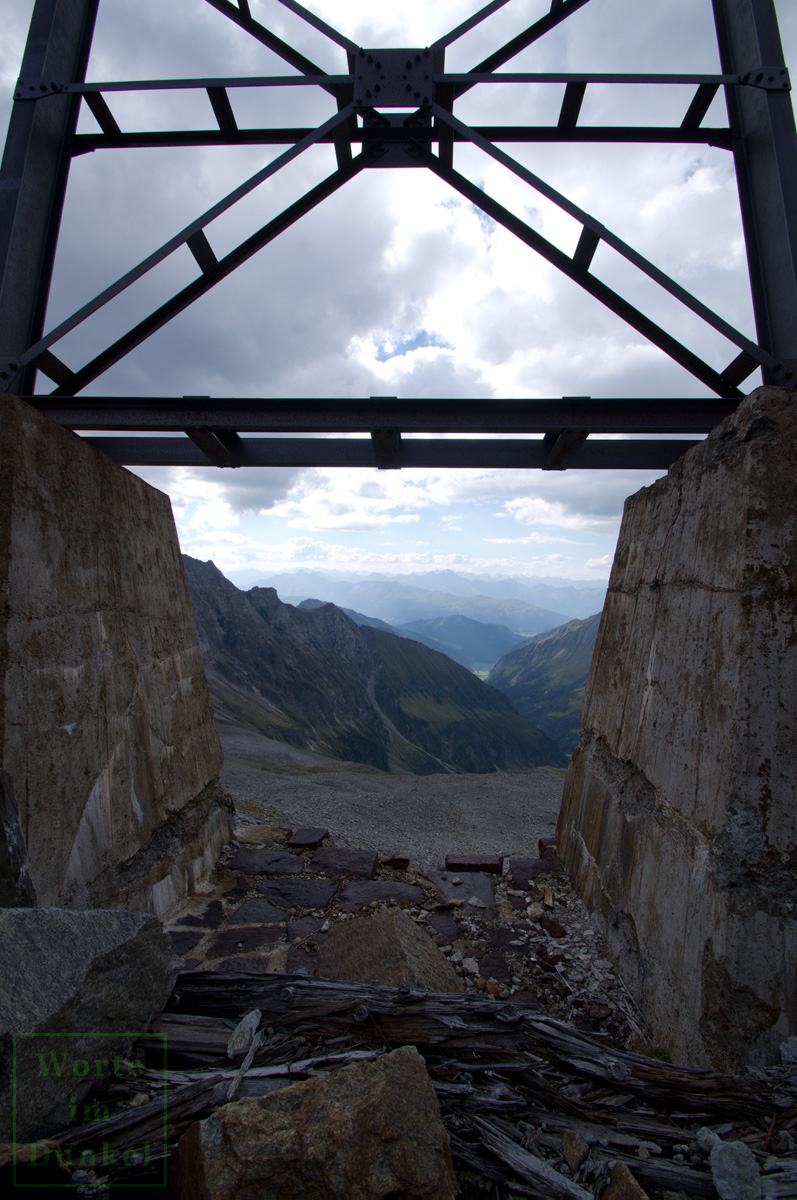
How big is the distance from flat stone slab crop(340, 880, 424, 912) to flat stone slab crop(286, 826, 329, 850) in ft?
4.45

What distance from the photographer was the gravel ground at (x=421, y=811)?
11.2 m

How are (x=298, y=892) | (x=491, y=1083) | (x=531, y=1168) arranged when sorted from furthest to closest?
(x=298, y=892), (x=491, y=1083), (x=531, y=1168)

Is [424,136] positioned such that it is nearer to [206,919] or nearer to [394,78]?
[394,78]

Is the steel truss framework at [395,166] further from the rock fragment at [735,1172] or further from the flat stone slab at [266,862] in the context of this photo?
the flat stone slab at [266,862]

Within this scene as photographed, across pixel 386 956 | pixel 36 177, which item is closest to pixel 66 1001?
pixel 386 956

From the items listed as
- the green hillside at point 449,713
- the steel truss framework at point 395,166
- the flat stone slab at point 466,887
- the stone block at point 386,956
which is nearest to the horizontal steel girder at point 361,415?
the steel truss framework at point 395,166

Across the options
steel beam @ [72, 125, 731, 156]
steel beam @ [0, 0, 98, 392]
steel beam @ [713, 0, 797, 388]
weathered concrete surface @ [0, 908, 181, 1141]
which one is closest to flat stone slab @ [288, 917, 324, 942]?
weathered concrete surface @ [0, 908, 181, 1141]

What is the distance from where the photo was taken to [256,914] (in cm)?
528

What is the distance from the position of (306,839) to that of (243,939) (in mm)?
2445

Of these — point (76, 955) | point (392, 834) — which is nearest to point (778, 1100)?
point (76, 955)

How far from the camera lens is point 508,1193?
6.54 feet

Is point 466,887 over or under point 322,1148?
under

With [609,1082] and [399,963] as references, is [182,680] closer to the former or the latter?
[399,963]

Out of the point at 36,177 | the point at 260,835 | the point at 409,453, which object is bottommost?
the point at 260,835
